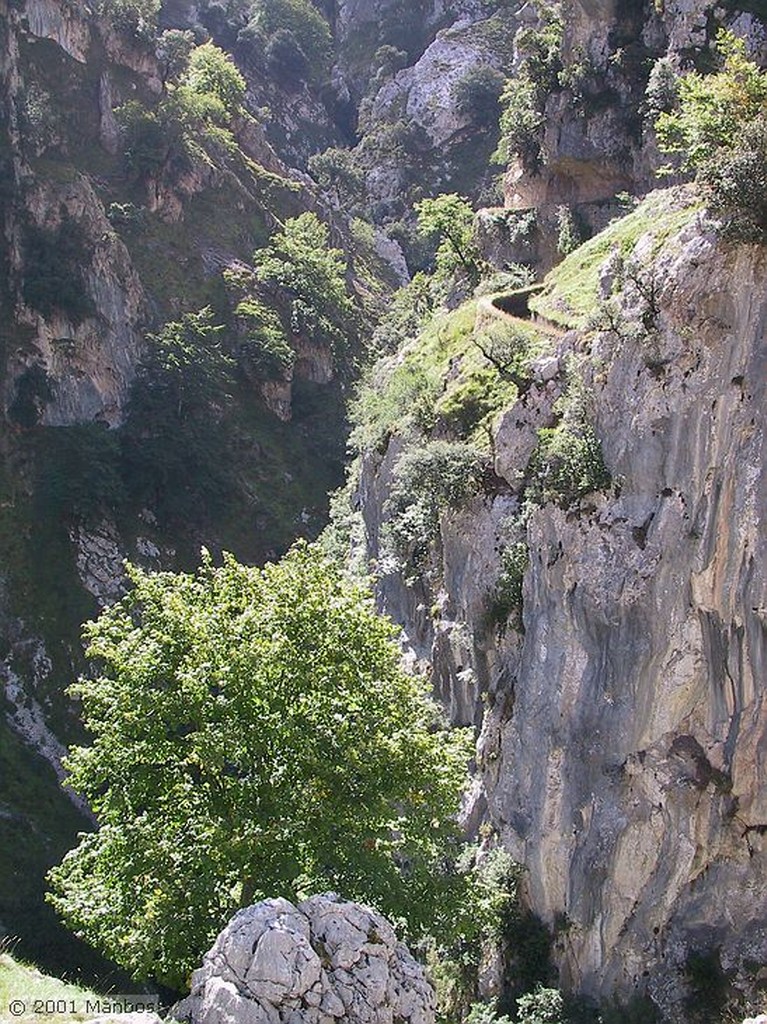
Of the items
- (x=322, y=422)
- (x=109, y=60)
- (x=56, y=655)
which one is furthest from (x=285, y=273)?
(x=56, y=655)

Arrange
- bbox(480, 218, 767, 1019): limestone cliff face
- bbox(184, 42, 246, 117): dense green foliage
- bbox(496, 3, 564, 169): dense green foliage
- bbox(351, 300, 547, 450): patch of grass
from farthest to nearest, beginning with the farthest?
1. bbox(184, 42, 246, 117): dense green foliage
2. bbox(496, 3, 564, 169): dense green foliage
3. bbox(351, 300, 547, 450): patch of grass
4. bbox(480, 218, 767, 1019): limestone cliff face

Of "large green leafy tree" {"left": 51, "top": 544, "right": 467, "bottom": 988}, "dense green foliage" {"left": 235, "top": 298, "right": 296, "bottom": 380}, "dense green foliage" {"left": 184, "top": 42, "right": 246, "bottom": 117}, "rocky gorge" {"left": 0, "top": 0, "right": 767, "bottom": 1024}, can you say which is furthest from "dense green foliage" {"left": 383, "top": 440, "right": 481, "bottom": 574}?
"dense green foliage" {"left": 184, "top": 42, "right": 246, "bottom": 117}

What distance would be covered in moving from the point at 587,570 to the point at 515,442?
5.67m

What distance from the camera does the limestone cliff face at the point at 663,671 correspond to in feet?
70.4

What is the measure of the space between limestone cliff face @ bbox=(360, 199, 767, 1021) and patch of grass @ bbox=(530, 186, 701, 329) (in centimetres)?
130

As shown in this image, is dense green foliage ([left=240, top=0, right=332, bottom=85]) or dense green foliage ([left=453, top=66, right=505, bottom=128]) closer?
dense green foliage ([left=453, top=66, right=505, bottom=128])

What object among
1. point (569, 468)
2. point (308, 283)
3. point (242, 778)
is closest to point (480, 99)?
point (308, 283)

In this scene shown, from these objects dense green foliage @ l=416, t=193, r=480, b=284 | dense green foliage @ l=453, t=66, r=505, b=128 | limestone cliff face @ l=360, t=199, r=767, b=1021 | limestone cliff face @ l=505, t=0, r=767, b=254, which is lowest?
limestone cliff face @ l=360, t=199, r=767, b=1021

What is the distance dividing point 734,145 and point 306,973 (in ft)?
64.8

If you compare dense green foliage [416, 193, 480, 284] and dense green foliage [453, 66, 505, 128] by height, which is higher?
dense green foliage [453, 66, 505, 128]

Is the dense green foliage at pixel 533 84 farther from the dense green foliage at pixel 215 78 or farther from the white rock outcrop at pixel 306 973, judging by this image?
the white rock outcrop at pixel 306 973

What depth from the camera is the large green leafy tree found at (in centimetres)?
1892

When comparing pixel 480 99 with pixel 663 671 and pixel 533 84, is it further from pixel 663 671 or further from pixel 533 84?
pixel 663 671

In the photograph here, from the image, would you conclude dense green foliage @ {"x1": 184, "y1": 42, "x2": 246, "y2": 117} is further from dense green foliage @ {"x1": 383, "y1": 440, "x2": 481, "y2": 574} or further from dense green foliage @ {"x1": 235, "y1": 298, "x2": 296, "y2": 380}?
dense green foliage @ {"x1": 383, "y1": 440, "x2": 481, "y2": 574}
